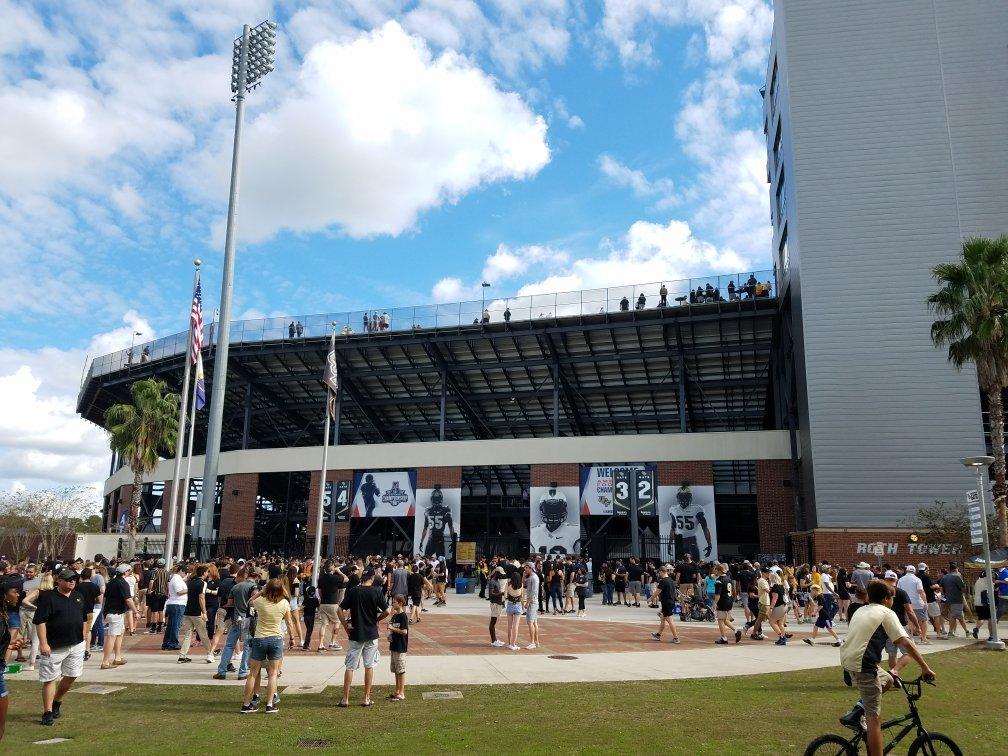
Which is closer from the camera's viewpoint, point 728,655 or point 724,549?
point 728,655

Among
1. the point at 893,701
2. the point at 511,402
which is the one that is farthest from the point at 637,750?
the point at 511,402

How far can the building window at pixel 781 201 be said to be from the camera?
3847cm

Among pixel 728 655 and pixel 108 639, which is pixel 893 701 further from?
pixel 108 639

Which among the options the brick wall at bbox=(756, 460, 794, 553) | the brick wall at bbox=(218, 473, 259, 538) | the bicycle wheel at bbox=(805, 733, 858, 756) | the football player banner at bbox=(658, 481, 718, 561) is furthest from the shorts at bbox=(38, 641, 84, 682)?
the brick wall at bbox=(218, 473, 259, 538)

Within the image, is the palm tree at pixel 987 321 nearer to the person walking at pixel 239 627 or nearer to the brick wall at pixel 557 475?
the brick wall at pixel 557 475

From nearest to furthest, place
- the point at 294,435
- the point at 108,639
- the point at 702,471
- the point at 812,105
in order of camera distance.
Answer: the point at 108,639 < the point at 812,105 < the point at 702,471 < the point at 294,435

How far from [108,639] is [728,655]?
11183mm

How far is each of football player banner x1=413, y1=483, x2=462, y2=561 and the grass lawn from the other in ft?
92.5

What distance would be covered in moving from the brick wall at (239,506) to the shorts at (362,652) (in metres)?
36.4

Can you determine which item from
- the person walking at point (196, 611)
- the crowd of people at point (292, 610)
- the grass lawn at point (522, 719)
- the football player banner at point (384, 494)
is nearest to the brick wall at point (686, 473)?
the crowd of people at point (292, 610)

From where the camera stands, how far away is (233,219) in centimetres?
2781

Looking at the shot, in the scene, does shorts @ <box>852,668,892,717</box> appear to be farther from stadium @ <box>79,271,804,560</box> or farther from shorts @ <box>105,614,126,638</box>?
stadium @ <box>79,271,804,560</box>

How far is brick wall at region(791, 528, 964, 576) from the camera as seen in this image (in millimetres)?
28359

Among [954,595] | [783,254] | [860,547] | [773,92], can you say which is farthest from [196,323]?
[773,92]
